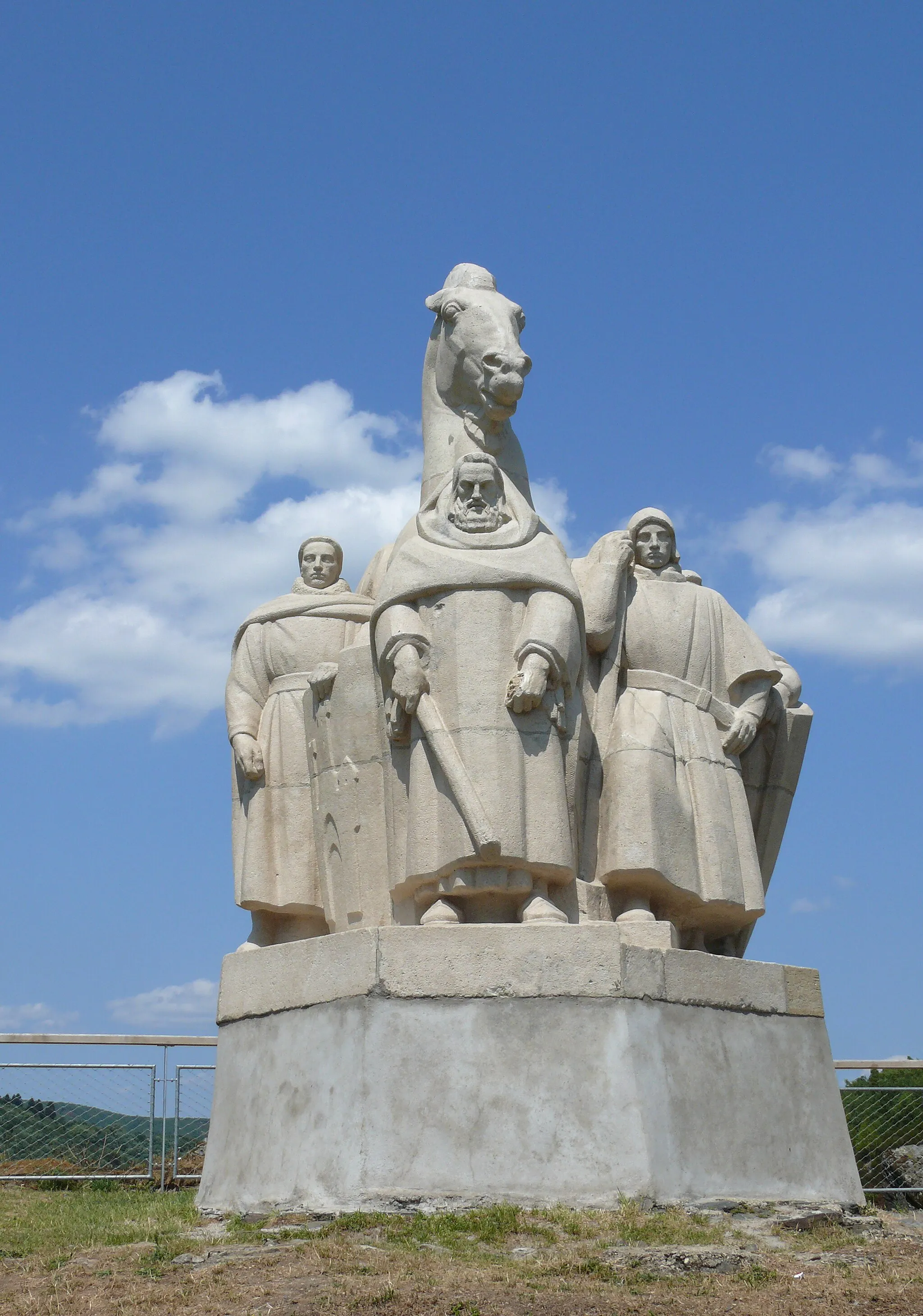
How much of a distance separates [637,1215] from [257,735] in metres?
4.43

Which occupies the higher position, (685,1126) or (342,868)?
(342,868)

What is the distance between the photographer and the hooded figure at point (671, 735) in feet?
32.1

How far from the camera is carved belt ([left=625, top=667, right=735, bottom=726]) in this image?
34.0 feet

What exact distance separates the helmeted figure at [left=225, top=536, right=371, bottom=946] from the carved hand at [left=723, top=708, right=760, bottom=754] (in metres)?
2.72

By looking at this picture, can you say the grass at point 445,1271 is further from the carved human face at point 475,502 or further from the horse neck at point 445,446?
the horse neck at point 445,446

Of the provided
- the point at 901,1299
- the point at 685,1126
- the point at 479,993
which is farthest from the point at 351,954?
the point at 901,1299

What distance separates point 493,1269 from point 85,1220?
12.8 ft

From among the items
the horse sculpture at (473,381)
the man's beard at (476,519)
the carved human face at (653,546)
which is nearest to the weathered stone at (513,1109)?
the man's beard at (476,519)

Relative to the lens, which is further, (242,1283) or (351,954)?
(351,954)

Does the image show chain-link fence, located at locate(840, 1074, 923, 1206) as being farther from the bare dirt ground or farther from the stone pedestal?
the bare dirt ground

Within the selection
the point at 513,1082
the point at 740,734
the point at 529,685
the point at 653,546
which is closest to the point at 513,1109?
the point at 513,1082

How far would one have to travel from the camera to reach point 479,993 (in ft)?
28.8

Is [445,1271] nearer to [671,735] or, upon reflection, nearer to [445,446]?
[671,735]

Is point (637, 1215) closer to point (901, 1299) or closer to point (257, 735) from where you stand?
point (901, 1299)
